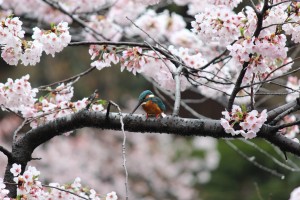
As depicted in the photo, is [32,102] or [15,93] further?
[32,102]

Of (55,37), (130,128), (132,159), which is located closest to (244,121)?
(130,128)

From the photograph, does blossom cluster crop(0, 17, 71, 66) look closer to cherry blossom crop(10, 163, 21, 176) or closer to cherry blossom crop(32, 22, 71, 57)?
cherry blossom crop(32, 22, 71, 57)

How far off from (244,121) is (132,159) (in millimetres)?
9550

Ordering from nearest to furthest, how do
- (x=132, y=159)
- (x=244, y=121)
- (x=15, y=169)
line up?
(x=244, y=121), (x=15, y=169), (x=132, y=159)

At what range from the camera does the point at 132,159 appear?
1191 cm

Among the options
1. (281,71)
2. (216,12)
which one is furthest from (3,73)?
(216,12)

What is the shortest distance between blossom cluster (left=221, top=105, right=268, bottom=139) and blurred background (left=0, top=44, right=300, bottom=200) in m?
7.78

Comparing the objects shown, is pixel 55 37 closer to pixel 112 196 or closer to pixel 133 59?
pixel 133 59

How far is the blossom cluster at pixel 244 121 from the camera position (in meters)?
2.43

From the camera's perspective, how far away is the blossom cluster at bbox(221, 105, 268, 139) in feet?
7.96

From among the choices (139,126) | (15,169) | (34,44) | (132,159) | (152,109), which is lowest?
(15,169)

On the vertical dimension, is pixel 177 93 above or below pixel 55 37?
below

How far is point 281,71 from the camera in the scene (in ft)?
13.1

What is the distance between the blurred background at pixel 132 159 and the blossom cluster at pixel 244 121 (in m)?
7.78
